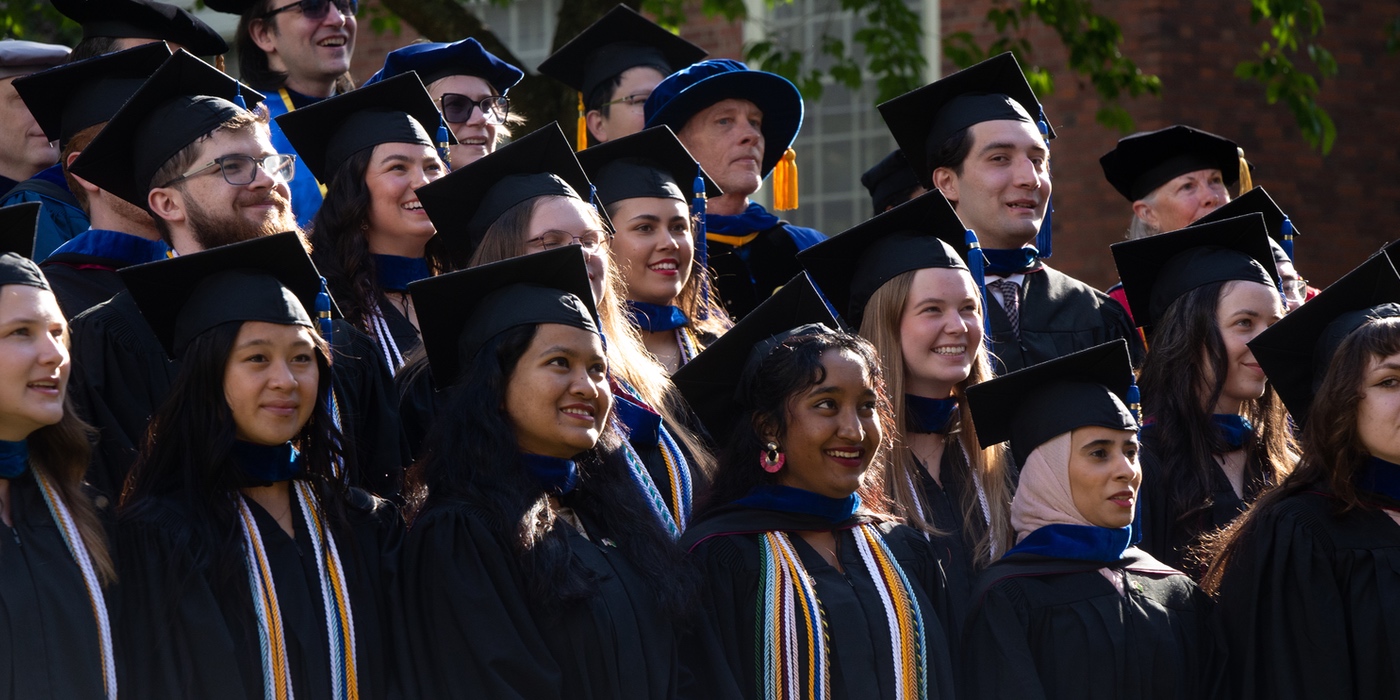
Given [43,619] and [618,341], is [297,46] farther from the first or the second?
[43,619]

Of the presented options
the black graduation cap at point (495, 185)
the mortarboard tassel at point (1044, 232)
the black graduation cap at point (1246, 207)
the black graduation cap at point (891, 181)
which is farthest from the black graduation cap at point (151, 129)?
the black graduation cap at point (1246, 207)

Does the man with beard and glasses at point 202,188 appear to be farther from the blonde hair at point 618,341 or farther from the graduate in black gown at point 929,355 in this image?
the graduate in black gown at point 929,355

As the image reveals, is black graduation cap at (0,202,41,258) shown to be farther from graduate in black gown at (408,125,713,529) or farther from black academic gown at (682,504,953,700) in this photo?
black academic gown at (682,504,953,700)

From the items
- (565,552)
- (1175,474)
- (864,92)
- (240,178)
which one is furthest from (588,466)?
(864,92)

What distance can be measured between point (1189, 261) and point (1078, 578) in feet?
5.11

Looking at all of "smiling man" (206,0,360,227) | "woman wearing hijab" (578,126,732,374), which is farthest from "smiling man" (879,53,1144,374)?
"smiling man" (206,0,360,227)

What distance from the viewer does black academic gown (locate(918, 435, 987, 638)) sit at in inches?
187

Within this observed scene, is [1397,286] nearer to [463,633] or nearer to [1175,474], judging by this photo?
[1175,474]

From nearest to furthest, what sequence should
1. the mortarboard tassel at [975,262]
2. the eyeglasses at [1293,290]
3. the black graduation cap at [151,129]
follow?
the black graduation cap at [151,129] → the mortarboard tassel at [975,262] → the eyeglasses at [1293,290]

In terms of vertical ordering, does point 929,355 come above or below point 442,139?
below

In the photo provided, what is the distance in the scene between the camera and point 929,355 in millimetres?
5121

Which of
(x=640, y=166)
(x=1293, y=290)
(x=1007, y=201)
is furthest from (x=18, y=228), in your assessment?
(x=1293, y=290)

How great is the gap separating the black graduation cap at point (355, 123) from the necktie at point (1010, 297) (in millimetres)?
1979

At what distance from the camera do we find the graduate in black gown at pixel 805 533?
4.32m
